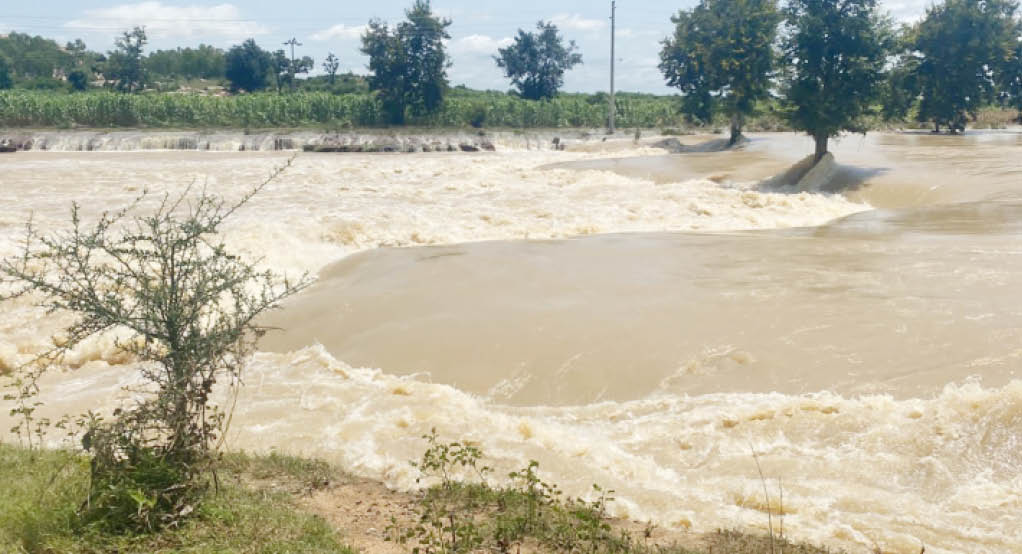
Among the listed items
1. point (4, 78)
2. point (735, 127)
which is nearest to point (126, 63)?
point (4, 78)

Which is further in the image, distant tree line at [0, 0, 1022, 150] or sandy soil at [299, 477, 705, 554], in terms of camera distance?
distant tree line at [0, 0, 1022, 150]

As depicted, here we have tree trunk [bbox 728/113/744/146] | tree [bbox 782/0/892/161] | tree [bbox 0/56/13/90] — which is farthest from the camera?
tree [bbox 0/56/13/90]

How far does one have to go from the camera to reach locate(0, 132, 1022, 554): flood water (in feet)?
17.4

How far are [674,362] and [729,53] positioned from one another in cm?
2931

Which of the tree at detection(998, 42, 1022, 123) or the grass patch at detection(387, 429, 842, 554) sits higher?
the tree at detection(998, 42, 1022, 123)

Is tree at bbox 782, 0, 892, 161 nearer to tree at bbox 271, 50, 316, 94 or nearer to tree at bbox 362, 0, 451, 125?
tree at bbox 362, 0, 451, 125

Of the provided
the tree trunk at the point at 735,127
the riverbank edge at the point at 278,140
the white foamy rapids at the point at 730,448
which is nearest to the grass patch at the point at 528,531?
the white foamy rapids at the point at 730,448

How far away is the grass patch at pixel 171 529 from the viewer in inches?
150

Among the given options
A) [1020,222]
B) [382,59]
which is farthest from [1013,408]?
[382,59]

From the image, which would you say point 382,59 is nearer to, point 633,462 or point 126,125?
point 126,125

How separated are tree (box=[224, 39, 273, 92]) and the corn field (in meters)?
25.8

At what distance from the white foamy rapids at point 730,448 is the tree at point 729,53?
28.4 meters

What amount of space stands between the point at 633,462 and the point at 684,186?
1673 cm

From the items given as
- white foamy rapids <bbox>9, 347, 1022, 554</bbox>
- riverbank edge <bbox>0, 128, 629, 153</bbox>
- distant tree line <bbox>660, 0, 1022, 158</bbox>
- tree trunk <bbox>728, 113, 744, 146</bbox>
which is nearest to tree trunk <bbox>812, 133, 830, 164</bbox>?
distant tree line <bbox>660, 0, 1022, 158</bbox>
